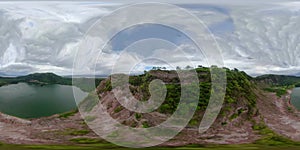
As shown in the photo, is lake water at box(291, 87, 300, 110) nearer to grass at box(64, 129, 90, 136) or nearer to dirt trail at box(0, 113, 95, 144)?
dirt trail at box(0, 113, 95, 144)

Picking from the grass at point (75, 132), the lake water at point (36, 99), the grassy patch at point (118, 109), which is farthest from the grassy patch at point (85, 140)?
the lake water at point (36, 99)

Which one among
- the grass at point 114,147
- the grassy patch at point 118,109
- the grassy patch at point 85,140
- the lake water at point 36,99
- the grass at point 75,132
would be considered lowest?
the grass at point 114,147

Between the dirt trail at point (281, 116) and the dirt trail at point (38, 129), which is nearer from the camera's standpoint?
the dirt trail at point (38, 129)

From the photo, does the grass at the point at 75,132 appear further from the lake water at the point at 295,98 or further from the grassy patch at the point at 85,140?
the lake water at the point at 295,98

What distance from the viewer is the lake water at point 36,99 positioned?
136 m

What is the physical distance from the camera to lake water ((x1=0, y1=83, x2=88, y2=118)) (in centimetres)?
13650

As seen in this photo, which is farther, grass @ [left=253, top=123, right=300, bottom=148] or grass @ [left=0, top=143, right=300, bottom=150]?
grass @ [left=253, top=123, right=300, bottom=148]

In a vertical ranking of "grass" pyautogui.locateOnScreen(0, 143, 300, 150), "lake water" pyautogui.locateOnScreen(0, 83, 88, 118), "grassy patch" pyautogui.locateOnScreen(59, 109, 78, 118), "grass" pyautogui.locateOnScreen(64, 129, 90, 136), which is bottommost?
"grass" pyautogui.locateOnScreen(0, 143, 300, 150)

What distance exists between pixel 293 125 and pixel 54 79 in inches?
4169

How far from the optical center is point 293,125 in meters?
122

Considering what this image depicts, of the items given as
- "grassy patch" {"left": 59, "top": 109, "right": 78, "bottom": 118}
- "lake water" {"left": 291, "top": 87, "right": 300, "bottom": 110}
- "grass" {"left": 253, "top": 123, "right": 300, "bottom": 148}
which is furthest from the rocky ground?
"lake water" {"left": 291, "top": 87, "right": 300, "bottom": 110}

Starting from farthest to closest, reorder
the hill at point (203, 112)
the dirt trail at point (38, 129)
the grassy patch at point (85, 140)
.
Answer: the hill at point (203, 112), the dirt trail at point (38, 129), the grassy patch at point (85, 140)

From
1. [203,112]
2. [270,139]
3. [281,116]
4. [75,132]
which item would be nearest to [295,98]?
[281,116]

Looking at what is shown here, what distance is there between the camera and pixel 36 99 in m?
151
